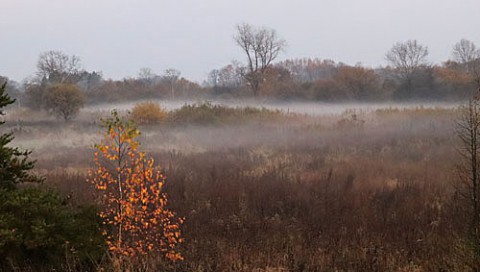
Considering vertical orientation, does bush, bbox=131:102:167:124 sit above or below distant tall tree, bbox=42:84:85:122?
below

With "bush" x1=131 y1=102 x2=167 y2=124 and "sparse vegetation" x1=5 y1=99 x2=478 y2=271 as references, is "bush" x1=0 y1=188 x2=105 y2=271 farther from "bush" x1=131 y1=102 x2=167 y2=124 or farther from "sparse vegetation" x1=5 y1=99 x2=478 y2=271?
"bush" x1=131 y1=102 x2=167 y2=124

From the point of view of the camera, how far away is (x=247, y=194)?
29.6 ft

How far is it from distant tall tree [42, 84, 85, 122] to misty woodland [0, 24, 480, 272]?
2.81m

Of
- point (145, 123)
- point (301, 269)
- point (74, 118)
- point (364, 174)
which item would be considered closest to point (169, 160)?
point (364, 174)

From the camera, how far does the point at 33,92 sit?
1414 inches

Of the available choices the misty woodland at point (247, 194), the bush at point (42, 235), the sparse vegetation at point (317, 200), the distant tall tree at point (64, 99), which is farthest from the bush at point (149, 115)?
the bush at point (42, 235)

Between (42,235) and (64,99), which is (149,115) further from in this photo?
(42,235)

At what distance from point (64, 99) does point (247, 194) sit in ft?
72.8

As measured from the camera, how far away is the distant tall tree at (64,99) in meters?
27.0

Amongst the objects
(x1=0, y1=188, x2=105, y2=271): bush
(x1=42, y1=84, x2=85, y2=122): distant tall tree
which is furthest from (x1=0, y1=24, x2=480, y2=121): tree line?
(x1=0, y1=188, x2=105, y2=271): bush

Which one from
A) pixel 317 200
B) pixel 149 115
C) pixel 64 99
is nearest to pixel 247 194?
pixel 317 200

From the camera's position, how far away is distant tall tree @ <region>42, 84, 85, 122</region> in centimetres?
2705

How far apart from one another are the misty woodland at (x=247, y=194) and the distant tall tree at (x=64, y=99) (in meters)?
2.81

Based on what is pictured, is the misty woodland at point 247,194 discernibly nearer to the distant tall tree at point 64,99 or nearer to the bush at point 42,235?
the bush at point 42,235
